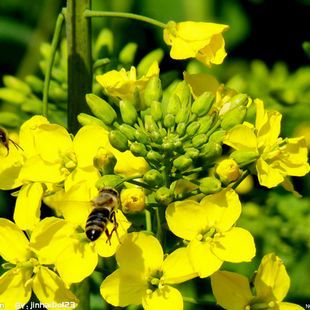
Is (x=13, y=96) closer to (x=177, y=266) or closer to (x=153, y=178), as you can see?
(x=153, y=178)

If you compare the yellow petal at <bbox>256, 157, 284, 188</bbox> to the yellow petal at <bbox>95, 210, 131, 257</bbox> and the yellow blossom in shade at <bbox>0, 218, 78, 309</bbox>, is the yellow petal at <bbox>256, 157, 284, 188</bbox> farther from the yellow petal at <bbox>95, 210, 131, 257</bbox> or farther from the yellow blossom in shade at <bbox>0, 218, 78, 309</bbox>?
the yellow blossom in shade at <bbox>0, 218, 78, 309</bbox>

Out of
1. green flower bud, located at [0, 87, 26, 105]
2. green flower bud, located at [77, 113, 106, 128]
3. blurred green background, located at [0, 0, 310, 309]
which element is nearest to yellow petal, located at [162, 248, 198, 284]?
green flower bud, located at [77, 113, 106, 128]

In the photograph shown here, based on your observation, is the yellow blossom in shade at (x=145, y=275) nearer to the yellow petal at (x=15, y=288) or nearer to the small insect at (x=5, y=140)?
the yellow petal at (x=15, y=288)

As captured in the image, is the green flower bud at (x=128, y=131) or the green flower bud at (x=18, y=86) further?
the green flower bud at (x=18, y=86)

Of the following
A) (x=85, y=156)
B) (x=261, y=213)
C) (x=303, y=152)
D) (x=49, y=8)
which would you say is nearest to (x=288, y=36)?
(x=49, y=8)

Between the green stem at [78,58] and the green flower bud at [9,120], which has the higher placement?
the green stem at [78,58]

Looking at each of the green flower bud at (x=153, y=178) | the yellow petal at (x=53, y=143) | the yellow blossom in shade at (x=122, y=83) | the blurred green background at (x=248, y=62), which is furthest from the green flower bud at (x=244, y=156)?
the blurred green background at (x=248, y=62)

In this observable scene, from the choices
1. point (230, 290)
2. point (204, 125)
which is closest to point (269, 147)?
point (204, 125)
